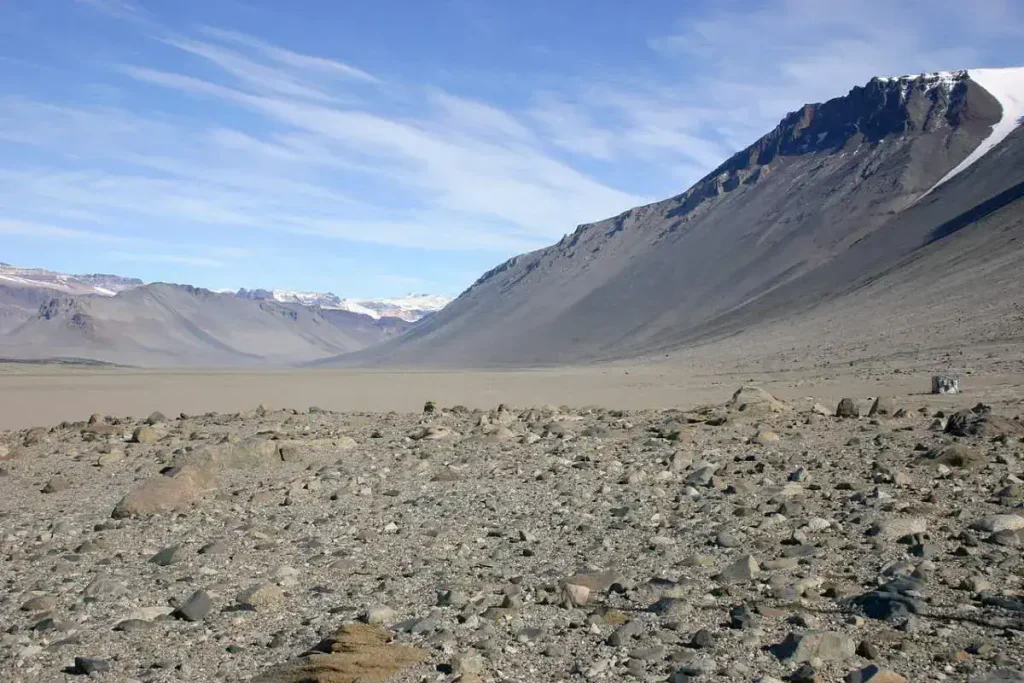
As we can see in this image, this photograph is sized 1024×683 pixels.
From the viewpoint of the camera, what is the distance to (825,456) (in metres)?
9.88

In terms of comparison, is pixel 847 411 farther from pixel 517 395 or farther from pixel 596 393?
pixel 517 395

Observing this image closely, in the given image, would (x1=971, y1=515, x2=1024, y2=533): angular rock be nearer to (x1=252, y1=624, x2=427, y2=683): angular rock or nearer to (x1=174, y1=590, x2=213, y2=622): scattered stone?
(x1=252, y1=624, x2=427, y2=683): angular rock

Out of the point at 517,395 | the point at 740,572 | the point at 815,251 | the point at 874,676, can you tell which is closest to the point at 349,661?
the point at 874,676

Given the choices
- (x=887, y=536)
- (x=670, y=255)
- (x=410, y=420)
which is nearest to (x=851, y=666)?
(x=887, y=536)

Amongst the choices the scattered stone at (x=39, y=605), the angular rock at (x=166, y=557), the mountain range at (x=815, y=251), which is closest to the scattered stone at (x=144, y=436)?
the angular rock at (x=166, y=557)

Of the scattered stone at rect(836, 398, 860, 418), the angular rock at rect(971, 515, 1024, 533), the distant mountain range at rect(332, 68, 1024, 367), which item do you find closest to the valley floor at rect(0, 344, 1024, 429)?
the scattered stone at rect(836, 398, 860, 418)

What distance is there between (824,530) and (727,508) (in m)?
0.97

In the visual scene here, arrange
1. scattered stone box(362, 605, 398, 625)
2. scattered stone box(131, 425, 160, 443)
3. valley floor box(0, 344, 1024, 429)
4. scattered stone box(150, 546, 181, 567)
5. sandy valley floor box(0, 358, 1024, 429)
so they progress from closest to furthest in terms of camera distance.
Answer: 1. scattered stone box(362, 605, 398, 625)
2. scattered stone box(150, 546, 181, 567)
3. scattered stone box(131, 425, 160, 443)
4. sandy valley floor box(0, 358, 1024, 429)
5. valley floor box(0, 344, 1024, 429)

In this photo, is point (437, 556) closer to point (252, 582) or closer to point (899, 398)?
point (252, 582)

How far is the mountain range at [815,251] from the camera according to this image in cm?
5869

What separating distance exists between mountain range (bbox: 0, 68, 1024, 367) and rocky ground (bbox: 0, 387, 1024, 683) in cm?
3299

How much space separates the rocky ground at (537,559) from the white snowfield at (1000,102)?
102 metres

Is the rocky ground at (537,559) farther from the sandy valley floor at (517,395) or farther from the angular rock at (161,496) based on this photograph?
the sandy valley floor at (517,395)

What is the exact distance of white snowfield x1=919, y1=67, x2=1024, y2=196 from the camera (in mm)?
108694
